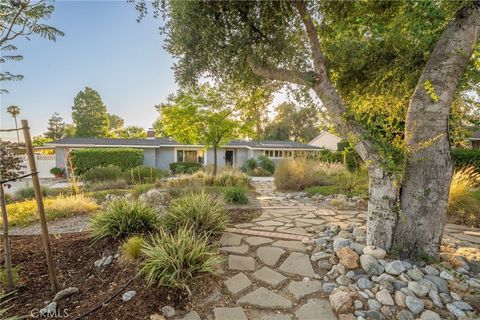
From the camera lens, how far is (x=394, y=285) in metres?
2.37

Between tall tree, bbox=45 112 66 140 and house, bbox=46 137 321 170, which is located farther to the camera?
tall tree, bbox=45 112 66 140

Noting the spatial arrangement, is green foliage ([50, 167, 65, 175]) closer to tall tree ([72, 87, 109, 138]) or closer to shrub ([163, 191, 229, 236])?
tall tree ([72, 87, 109, 138])

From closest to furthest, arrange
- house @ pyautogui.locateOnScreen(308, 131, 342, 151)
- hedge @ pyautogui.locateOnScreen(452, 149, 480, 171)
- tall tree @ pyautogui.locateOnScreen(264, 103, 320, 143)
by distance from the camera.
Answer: hedge @ pyautogui.locateOnScreen(452, 149, 480, 171) → house @ pyautogui.locateOnScreen(308, 131, 342, 151) → tall tree @ pyautogui.locateOnScreen(264, 103, 320, 143)

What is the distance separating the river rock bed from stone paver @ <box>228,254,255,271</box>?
31.4 inches

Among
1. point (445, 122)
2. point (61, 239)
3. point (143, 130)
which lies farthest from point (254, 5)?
point (143, 130)

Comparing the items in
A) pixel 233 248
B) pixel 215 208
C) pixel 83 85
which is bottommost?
pixel 233 248

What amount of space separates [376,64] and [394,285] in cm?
313

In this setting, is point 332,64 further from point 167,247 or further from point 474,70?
point 167,247

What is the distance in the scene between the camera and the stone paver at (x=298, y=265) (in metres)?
2.77

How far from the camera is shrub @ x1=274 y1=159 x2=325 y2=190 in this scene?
28.2ft

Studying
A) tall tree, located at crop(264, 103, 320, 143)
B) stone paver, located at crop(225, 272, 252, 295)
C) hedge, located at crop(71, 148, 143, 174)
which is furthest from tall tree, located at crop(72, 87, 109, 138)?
stone paver, located at crop(225, 272, 252, 295)

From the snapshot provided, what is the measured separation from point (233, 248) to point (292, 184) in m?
5.77

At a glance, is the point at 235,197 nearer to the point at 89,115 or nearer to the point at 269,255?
the point at 269,255

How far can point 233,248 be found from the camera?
10.8 ft
